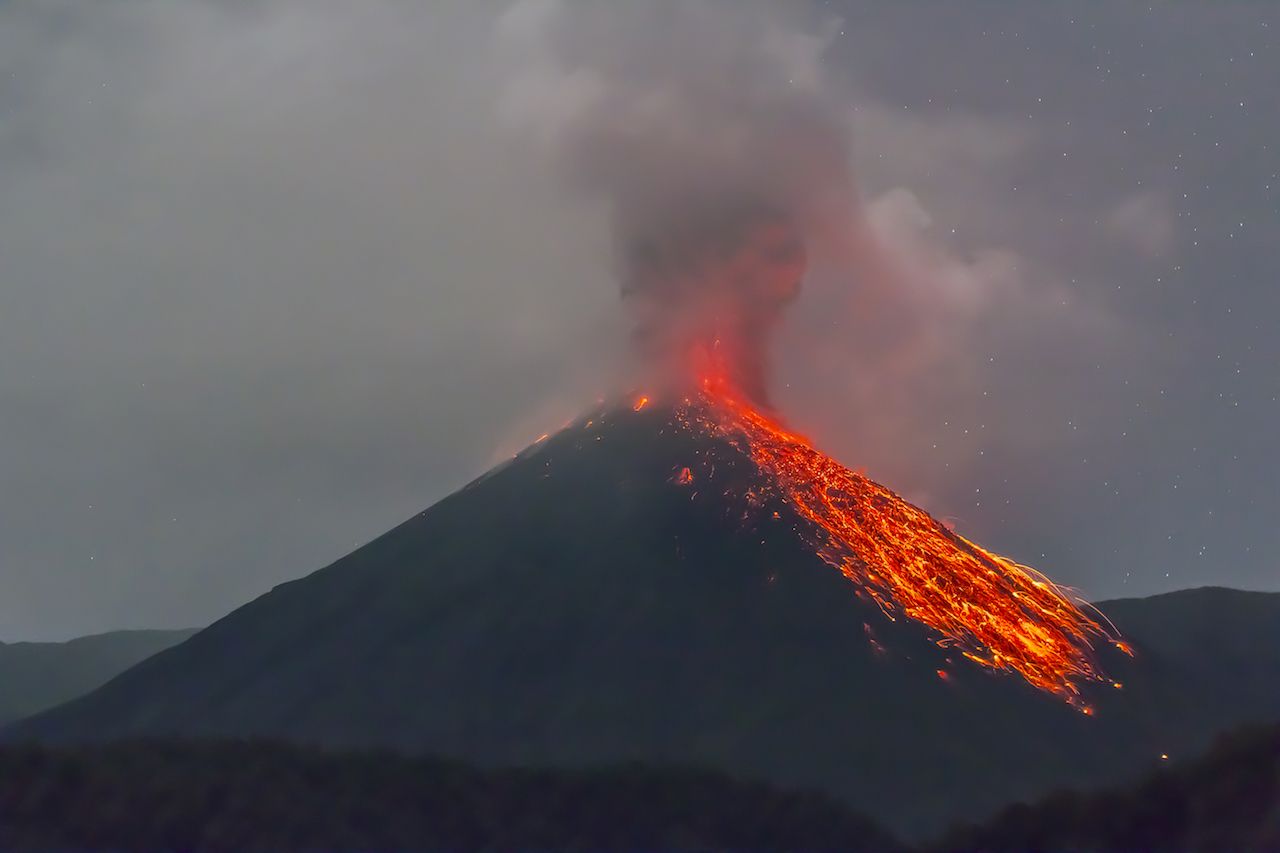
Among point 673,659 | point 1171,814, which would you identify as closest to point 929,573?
point 673,659

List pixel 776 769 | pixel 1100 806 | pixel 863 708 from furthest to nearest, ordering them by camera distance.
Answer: pixel 863 708 → pixel 776 769 → pixel 1100 806

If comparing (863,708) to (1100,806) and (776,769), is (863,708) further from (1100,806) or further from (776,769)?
(1100,806)

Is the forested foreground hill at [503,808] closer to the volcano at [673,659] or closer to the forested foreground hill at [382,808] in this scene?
the forested foreground hill at [382,808]

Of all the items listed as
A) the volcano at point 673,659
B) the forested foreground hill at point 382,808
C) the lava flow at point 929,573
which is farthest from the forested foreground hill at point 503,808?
the lava flow at point 929,573

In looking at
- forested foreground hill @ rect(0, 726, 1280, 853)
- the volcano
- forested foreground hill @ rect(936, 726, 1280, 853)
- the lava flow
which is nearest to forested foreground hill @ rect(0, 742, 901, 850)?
forested foreground hill @ rect(0, 726, 1280, 853)

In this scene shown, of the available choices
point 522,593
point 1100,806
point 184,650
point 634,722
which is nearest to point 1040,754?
point 1100,806

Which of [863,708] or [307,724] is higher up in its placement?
[307,724]
